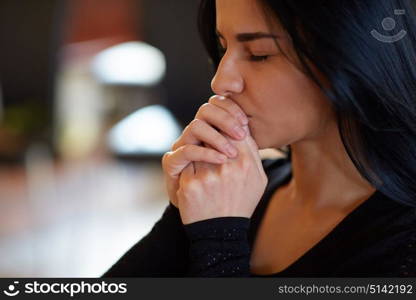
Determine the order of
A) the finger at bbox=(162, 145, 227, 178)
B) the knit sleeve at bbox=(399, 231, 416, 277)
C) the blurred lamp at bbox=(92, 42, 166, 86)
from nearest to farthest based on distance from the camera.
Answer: the knit sleeve at bbox=(399, 231, 416, 277)
the finger at bbox=(162, 145, 227, 178)
the blurred lamp at bbox=(92, 42, 166, 86)

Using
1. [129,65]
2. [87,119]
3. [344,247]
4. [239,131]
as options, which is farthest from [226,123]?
[87,119]

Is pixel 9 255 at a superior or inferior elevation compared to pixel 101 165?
inferior

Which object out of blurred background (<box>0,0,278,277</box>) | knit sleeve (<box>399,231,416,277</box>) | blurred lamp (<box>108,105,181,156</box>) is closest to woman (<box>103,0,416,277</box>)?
knit sleeve (<box>399,231,416,277</box>)

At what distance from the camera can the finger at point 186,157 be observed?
0.88 metres

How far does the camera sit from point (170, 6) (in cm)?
452

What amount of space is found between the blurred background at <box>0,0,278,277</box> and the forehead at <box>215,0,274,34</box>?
1.90m

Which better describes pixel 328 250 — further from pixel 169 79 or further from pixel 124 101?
pixel 124 101

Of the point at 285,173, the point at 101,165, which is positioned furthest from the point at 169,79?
the point at 285,173

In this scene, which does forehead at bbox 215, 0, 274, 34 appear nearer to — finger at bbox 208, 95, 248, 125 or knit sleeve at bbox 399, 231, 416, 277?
finger at bbox 208, 95, 248, 125

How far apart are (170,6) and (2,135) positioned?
1.73 meters

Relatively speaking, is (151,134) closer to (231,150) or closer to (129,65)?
(129,65)

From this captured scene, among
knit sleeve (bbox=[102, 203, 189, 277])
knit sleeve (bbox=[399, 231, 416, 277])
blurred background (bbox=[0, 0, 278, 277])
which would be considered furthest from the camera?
blurred background (bbox=[0, 0, 278, 277])

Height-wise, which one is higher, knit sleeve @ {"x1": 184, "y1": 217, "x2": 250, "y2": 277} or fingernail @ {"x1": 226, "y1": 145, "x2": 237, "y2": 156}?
fingernail @ {"x1": 226, "y1": 145, "x2": 237, "y2": 156}

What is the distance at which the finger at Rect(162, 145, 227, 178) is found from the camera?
88cm
